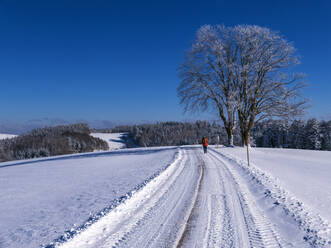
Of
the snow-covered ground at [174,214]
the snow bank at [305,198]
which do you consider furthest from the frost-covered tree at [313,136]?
the snow-covered ground at [174,214]

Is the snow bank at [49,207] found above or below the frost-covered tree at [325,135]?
below

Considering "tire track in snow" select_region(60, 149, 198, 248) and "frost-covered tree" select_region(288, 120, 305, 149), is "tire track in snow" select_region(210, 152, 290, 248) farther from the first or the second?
"frost-covered tree" select_region(288, 120, 305, 149)

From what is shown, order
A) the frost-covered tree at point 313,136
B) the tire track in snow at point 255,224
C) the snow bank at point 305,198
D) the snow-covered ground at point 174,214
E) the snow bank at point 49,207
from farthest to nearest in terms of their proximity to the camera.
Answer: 1. the frost-covered tree at point 313,136
2. the snow bank at point 49,207
3. the snow bank at point 305,198
4. the snow-covered ground at point 174,214
5. the tire track in snow at point 255,224

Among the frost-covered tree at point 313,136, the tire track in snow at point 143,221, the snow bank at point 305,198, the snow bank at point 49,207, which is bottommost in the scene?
the snow bank at point 49,207

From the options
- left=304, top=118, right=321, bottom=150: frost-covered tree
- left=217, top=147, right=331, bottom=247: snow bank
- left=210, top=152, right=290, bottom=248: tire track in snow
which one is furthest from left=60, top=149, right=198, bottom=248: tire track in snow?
left=304, top=118, right=321, bottom=150: frost-covered tree

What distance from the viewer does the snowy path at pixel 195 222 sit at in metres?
3.64

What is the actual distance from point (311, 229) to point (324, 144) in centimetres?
5419

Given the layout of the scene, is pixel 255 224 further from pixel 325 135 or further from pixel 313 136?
pixel 325 135

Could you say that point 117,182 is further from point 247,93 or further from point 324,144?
point 324,144

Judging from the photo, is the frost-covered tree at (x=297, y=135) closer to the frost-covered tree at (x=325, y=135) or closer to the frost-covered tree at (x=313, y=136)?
the frost-covered tree at (x=313, y=136)

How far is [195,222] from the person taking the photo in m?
4.38

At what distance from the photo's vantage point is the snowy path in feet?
12.0

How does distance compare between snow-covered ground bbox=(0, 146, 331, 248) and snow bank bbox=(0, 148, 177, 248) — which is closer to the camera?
snow-covered ground bbox=(0, 146, 331, 248)

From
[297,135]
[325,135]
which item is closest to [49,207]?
[297,135]
